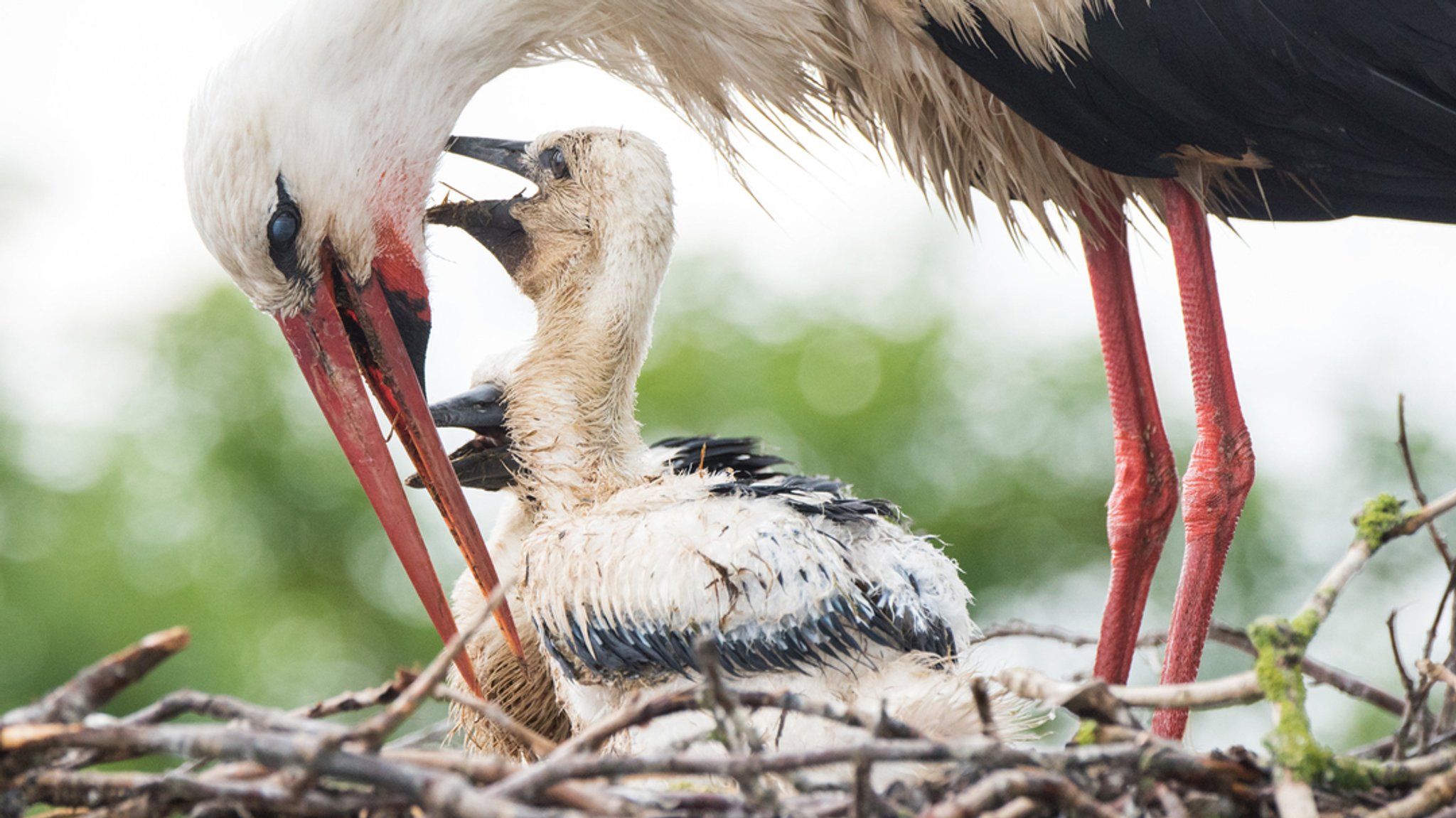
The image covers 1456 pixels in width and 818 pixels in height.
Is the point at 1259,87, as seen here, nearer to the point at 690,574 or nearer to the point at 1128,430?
the point at 1128,430

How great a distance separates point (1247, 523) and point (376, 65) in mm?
7193

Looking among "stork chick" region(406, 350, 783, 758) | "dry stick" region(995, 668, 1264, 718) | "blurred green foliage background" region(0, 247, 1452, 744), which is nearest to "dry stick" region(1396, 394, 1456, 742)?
"dry stick" region(995, 668, 1264, 718)

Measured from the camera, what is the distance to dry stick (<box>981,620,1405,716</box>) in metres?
2.28

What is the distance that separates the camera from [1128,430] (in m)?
2.53

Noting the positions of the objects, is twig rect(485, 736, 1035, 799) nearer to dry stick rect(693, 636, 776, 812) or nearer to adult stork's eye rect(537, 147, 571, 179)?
dry stick rect(693, 636, 776, 812)

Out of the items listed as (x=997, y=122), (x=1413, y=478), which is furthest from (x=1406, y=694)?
(x=997, y=122)

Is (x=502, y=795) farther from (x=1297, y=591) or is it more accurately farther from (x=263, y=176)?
(x=1297, y=591)

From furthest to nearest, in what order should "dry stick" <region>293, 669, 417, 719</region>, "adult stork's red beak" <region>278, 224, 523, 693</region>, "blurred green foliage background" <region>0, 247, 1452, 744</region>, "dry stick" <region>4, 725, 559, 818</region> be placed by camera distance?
"blurred green foliage background" <region>0, 247, 1452, 744</region> < "adult stork's red beak" <region>278, 224, 523, 693</region> < "dry stick" <region>293, 669, 417, 719</region> < "dry stick" <region>4, 725, 559, 818</region>

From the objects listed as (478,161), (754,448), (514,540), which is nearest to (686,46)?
(478,161)

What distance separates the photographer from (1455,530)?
723cm

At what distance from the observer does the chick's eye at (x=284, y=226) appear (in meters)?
2.11

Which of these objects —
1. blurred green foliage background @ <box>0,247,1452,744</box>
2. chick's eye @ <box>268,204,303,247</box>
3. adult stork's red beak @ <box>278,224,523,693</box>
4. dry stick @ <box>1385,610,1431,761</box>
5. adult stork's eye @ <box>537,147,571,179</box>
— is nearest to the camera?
dry stick @ <box>1385,610,1431,761</box>

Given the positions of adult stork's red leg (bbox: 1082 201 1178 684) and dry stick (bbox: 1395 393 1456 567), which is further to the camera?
adult stork's red leg (bbox: 1082 201 1178 684)

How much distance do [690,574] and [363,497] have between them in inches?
274
